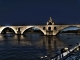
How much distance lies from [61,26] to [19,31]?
31428 millimetres

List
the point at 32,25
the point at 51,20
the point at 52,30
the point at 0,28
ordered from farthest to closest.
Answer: the point at 51,20 → the point at 0,28 → the point at 32,25 → the point at 52,30

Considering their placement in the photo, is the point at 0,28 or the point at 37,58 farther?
the point at 0,28

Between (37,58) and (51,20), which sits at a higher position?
(51,20)

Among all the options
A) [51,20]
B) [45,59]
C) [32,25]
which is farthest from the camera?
[51,20]

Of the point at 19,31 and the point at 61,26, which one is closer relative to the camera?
the point at 61,26

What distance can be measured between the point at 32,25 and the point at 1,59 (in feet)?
344

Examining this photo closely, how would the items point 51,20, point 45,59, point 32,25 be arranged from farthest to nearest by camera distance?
1. point 51,20
2. point 32,25
3. point 45,59

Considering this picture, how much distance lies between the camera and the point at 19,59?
35.7 metres

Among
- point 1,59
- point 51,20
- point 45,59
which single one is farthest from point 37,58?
point 51,20

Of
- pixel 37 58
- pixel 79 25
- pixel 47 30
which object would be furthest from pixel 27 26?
pixel 37 58

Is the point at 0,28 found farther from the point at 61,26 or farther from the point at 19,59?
the point at 19,59

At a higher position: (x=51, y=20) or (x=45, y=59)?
(x=51, y=20)

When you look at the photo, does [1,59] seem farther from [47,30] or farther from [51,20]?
[51,20]

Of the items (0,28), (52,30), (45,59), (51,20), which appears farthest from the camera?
(51,20)
